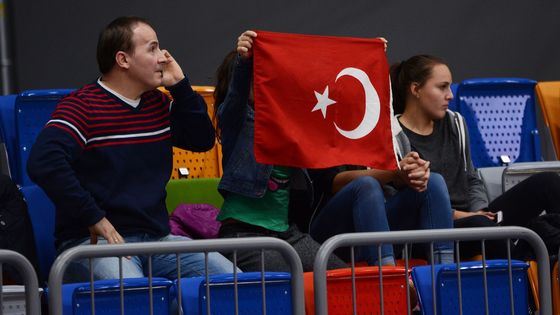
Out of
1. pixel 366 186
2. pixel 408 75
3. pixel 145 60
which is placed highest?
pixel 145 60

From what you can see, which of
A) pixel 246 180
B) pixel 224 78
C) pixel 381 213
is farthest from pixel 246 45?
pixel 381 213

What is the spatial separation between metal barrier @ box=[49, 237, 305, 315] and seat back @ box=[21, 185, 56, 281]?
1.20 metres

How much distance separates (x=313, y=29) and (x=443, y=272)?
11.1 ft

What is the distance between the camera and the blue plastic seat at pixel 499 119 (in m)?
6.50

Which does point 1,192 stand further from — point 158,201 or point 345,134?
point 345,134

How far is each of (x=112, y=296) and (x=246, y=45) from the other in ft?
4.43

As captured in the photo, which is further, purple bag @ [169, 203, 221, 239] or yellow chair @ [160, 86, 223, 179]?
yellow chair @ [160, 86, 223, 179]

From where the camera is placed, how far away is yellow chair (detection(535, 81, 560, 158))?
654 centimetres

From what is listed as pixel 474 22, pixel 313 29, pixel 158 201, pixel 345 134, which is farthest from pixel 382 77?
pixel 474 22

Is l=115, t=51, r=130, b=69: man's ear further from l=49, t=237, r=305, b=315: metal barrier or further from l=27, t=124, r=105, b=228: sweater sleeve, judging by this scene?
l=49, t=237, r=305, b=315: metal barrier

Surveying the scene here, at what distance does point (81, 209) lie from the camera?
14.7 feet

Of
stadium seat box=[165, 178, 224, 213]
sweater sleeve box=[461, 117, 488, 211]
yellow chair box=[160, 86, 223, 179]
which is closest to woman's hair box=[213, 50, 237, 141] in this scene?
stadium seat box=[165, 178, 224, 213]

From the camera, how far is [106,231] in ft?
14.6

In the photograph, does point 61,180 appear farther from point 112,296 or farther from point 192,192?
point 192,192
